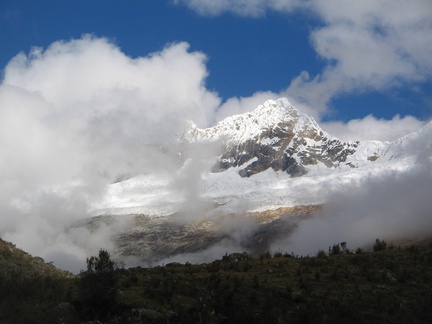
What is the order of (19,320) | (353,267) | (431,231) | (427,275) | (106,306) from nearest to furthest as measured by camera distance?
(19,320), (106,306), (427,275), (353,267), (431,231)

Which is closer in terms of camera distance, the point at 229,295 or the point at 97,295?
the point at 97,295

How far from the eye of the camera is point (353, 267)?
24344 mm

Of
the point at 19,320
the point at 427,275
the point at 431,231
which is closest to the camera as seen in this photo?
the point at 19,320

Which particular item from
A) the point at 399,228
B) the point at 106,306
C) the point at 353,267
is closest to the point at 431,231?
the point at 399,228

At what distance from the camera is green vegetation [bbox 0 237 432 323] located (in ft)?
52.2

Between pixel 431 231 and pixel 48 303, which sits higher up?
pixel 431 231

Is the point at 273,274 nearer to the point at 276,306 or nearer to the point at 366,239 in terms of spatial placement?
the point at 276,306

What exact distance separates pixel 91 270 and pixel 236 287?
516 centimetres

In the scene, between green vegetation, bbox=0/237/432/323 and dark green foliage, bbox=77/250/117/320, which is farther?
dark green foliage, bbox=77/250/117/320

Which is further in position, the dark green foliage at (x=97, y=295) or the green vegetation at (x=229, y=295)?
the dark green foliage at (x=97, y=295)

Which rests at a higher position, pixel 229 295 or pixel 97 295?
pixel 97 295

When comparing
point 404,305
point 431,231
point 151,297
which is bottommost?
point 404,305

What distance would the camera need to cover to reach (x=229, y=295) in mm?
17422

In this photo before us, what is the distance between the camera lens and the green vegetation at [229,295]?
15.9 metres
